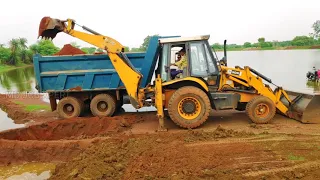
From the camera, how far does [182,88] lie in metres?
7.38

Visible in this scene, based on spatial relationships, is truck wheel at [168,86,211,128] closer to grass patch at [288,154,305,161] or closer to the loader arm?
the loader arm

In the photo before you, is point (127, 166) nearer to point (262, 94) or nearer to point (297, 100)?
point (262, 94)

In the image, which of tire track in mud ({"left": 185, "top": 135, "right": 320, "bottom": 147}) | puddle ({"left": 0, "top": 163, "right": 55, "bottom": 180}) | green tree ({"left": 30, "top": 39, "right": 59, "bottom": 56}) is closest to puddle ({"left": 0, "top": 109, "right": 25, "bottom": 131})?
puddle ({"left": 0, "top": 163, "right": 55, "bottom": 180})

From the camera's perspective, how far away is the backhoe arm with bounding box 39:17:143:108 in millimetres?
7809

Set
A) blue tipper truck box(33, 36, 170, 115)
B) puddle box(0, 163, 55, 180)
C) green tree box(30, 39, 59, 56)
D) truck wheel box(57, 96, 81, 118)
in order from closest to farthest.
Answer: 1. puddle box(0, 163, 55, 180)
2. blue tipper truck box(33, 36, 170, 115)
3. truck wheel box(57, 96, 81, 118)
4. green tree box(30, 39, 59, 56)

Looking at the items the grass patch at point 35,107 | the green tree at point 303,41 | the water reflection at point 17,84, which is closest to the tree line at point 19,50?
the water reflection at point 17,84

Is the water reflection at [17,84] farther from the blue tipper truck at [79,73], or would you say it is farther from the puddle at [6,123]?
the blue tipper truck at [79,73]

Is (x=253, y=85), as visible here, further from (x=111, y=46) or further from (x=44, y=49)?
(x=44, y=49)

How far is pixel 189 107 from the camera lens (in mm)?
7391

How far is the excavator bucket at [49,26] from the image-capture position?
812cm

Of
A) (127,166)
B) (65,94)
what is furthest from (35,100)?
(127,166)

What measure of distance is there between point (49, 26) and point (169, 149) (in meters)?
4.84

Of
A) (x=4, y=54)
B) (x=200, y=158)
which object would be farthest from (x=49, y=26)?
(x=4, y=54)

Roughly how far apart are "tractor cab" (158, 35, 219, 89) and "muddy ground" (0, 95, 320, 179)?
4.44 feet
